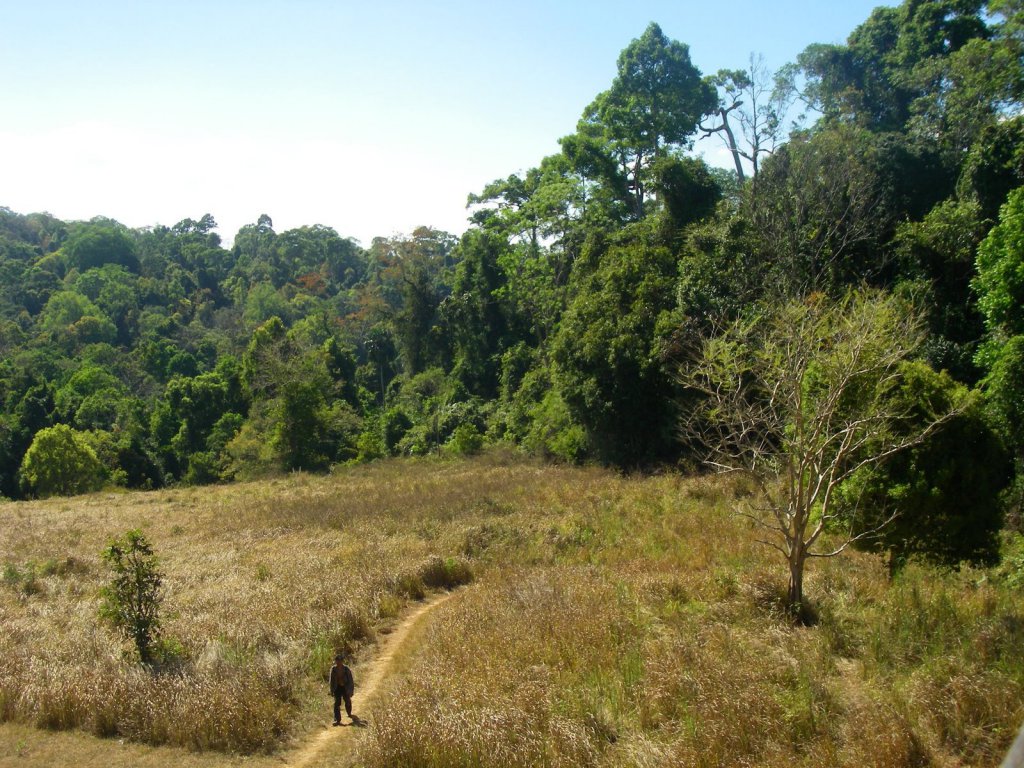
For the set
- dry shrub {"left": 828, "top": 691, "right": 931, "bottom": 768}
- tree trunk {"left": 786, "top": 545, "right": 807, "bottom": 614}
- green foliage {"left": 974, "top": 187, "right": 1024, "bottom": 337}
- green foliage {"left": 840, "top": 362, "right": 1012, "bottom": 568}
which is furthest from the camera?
green foliage {"left": 974, "top": 187, "right": 1024, "bottom": 337}

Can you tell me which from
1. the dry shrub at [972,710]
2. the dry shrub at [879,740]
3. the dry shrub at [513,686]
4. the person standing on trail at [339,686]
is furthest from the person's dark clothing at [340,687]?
the dry shrub at [972,710]

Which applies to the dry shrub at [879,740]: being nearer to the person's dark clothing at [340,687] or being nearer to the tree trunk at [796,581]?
the tree trunk at [796,581]

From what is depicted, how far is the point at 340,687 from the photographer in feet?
29.5

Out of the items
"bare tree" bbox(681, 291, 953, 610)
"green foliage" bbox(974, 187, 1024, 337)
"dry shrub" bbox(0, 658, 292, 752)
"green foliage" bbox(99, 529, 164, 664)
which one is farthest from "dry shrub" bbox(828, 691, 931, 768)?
"green foliage" bbox(974, 187, 1024, 337)

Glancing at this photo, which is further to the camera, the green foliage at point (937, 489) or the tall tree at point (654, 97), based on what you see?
the tall tree at point (654, 97)

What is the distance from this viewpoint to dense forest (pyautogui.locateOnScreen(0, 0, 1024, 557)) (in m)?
20.7

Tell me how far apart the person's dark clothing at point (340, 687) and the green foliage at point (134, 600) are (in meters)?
3.20

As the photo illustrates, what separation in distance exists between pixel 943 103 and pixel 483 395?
93.4 ft

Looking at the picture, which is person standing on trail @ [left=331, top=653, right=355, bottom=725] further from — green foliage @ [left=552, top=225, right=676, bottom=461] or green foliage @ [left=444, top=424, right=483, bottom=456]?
green foliage @ [left=444, top=424, right=483, bottom=456]

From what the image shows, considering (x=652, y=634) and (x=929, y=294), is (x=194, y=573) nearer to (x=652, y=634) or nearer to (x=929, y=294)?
(x=652, y=634)

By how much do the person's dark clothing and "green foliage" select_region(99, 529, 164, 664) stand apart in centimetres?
320

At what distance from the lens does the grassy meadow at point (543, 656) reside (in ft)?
21.8

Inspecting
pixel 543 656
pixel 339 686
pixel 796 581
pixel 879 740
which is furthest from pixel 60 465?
pixel 879 740

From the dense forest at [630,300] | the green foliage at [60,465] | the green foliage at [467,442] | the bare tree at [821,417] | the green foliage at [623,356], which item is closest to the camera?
the bare tree at [821,417]
